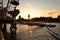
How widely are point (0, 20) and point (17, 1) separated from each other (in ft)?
138

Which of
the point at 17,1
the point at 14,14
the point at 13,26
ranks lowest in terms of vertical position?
the point at 13,26

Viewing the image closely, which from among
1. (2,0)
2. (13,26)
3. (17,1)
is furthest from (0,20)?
(2,0)

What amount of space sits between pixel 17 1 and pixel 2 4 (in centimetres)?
2421

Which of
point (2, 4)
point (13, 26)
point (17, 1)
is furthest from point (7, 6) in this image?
point (17, 1)

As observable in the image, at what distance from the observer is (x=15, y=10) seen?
85.4 m

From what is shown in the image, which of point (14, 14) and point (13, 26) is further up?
point (14, 14)

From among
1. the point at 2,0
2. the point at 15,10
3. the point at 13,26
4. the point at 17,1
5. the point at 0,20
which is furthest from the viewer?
the point at 2,0

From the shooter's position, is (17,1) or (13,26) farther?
(13,26)

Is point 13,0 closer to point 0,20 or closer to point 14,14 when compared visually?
point 14,14

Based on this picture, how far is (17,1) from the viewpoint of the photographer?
7075 centimetres

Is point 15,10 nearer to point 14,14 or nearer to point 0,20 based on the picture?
point 14,14

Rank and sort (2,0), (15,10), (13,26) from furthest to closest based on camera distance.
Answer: (2,0), (15,10), (13,26)

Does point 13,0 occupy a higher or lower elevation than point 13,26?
higher

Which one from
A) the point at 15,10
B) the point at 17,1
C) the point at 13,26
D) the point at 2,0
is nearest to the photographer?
the point at 17,1
